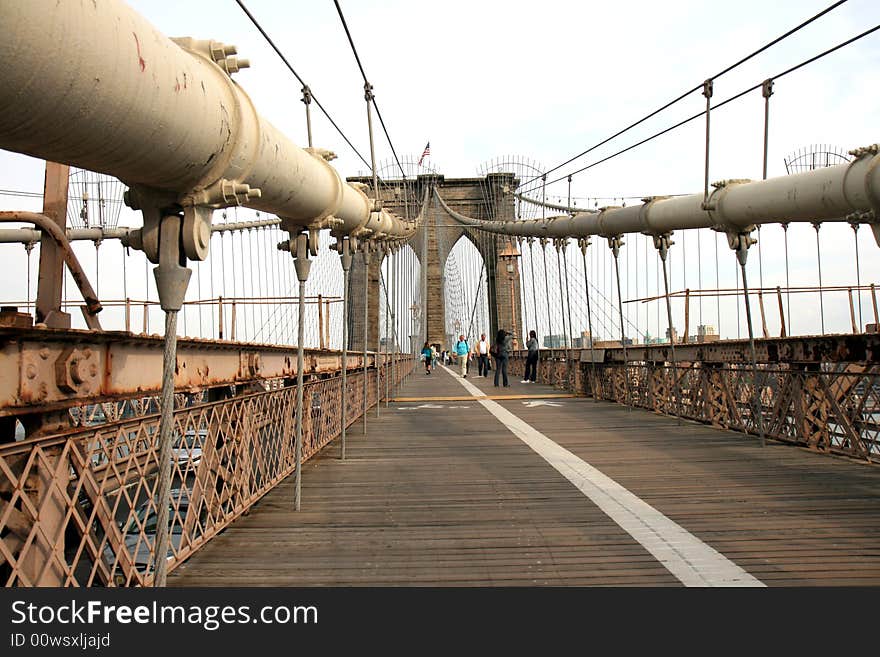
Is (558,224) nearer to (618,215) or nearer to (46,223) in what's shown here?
(618,215)

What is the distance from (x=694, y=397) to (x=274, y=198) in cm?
828

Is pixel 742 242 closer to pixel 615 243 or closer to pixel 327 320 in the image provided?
pixel 615 243

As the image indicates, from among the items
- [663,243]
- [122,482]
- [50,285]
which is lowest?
[122,482]

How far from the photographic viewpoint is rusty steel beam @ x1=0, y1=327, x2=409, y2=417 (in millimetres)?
3023

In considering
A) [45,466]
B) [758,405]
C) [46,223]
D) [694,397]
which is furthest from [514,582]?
[694,397]

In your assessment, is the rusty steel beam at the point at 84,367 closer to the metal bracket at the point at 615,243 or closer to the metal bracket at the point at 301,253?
the metal bracket at the point at 301,253

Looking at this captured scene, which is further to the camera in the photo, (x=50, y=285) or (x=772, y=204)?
(x=772, y=204)

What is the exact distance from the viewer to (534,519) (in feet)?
15.9

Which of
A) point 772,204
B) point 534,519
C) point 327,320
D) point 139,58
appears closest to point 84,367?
point 139,58

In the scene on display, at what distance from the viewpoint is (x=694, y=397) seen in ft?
34.9

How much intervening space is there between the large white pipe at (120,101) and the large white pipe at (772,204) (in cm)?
407

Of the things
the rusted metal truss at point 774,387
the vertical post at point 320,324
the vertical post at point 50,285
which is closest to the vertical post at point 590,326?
the rusted metal truss at point 774,387

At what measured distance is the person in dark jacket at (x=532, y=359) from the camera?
2155 cm

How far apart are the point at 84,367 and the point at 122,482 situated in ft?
2.08
